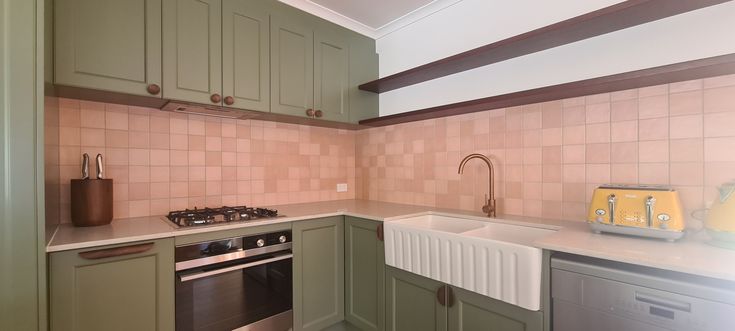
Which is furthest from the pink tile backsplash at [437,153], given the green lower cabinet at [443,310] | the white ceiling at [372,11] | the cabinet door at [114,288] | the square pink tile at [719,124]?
the white ceiling at [372,11]

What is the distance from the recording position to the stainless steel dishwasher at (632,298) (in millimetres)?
872

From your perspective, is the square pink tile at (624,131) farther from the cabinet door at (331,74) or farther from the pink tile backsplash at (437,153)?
the cabinet door at (331,74)

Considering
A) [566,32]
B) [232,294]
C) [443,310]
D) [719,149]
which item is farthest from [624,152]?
[232,294]

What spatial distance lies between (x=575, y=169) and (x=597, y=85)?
0.47m

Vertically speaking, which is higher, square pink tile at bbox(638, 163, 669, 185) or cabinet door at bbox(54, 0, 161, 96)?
cabinet door at bbox(54, 0, 161, 96)

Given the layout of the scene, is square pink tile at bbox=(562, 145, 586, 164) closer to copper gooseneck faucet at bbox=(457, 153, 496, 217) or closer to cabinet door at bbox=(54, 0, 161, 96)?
copper gooseneck faucet at bbox=(457, 153, 496, 217)

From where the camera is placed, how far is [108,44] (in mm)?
1479

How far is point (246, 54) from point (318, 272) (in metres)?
1.44

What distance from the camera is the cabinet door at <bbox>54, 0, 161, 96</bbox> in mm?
1380

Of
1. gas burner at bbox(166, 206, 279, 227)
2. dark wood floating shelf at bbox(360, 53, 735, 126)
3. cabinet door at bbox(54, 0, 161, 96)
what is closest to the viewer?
dark wood floating shelf at bbox(360, 53, 735, 126)

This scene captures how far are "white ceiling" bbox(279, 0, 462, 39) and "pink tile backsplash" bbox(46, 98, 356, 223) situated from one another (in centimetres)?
88

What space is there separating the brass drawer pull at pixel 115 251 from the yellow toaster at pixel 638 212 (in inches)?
77.2

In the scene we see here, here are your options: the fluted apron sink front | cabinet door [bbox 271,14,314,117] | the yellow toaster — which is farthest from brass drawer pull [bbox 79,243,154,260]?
the yellow toaster

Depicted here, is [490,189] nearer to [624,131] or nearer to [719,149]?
[624,131]
